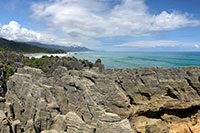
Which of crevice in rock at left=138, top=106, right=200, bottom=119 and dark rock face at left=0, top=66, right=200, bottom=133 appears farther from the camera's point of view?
crevice in rock at left=138, top=106, right=200, bottom=119

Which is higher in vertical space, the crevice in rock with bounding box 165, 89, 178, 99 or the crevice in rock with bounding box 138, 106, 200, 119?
the crevice in rock with bounding box 165, 89, 178, 99

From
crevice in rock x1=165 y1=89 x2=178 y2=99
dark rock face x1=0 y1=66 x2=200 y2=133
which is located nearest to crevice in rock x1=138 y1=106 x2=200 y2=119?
dark rock face x1=0 y1=66 x2=200 y2=133

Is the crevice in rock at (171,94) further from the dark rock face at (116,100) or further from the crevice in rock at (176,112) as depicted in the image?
the crevice in rock at (176,112)

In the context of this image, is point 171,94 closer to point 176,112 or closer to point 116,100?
point 176,112

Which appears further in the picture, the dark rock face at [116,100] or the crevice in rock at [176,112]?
the crevice in rock at [176,112]

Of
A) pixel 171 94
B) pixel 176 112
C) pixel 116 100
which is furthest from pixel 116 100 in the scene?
pixel 176 112

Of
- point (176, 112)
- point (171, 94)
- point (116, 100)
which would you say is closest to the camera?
point (116, 100)

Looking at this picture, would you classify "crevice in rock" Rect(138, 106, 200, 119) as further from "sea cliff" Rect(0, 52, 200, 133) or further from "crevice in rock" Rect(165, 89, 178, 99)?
"crevice in rock" Rect(165, 89, 178, 99)

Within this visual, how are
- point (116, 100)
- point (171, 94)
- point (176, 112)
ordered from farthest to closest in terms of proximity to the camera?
point (176, 112) → point (171, 94) → point (116, 100)

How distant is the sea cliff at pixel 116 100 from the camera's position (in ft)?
53.9

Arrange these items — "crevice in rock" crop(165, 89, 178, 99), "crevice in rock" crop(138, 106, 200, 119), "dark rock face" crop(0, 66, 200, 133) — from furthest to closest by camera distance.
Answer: "crevice in rock" crop(138, 106, 200, 119), "crevice in rock" crop(165, 89, 178, 99), "dark rock face" crop(0, 66, 200, 133)

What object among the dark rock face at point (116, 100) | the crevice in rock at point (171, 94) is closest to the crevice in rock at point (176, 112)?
the dark rock face at point (116, 100)

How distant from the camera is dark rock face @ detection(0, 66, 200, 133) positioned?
1642 cm

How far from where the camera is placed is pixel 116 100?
1705cm
